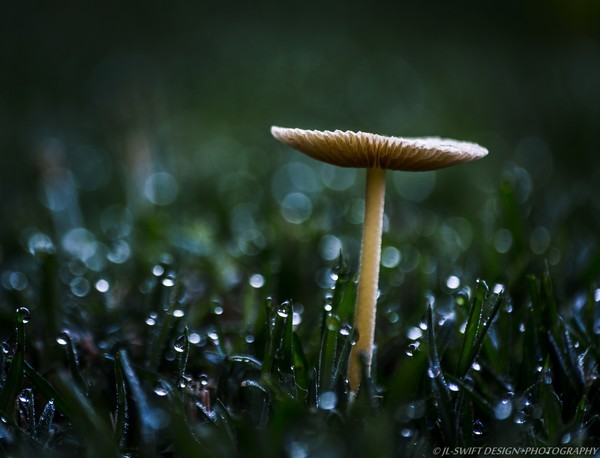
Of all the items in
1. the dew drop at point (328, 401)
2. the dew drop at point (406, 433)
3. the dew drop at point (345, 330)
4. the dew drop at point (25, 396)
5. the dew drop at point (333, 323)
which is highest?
the dew drop at point (333, 323)

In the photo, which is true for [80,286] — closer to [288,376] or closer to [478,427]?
[288,376]

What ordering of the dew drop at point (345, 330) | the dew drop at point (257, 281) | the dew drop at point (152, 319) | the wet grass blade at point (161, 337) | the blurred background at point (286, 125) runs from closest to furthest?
the dew drop at point (345, 330) → the wet grass blade at point (161, 337) → the dew drop at point (152, 319) → the dew drop at point (257, 281) → the blurred background at point (286, 125)

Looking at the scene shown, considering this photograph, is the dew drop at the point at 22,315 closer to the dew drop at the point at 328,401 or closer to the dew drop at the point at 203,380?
the dew drop at the point at 203,380

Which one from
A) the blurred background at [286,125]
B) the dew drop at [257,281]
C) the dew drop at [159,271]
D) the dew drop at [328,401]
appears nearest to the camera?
the dew drop at [328,401]

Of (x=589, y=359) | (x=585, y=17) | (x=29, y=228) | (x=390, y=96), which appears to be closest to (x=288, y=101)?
(x=390, y=96)

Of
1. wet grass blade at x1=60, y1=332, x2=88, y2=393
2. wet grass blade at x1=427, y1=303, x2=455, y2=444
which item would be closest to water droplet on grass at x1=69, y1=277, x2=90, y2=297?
wet grass blade at x1=60, y1=332, x2=88, y2=393

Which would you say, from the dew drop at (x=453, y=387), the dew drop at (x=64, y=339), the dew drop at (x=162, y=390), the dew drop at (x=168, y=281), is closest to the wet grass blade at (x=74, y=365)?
the dew drop at (x=64, y=339)

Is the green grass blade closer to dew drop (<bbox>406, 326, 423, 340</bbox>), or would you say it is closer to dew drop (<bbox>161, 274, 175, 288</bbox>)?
dew drop (<bbox>161, 274, 175, 288</bbox>)
